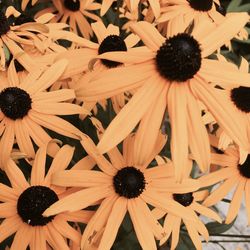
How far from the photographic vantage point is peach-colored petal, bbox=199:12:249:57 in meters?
0.77

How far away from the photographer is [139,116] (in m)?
0.69

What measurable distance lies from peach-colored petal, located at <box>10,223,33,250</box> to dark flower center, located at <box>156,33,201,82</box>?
36 cm

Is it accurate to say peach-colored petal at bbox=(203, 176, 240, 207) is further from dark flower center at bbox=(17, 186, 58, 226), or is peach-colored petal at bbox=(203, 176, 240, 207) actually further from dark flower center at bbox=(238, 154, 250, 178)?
dark flower center at bbox=(17, 186, 58, 226)

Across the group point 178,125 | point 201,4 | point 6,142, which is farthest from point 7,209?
point 201,4

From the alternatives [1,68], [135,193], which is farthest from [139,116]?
[1,68]

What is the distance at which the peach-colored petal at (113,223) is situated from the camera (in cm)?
80

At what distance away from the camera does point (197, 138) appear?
693 millimetres

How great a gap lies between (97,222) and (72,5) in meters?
0.90

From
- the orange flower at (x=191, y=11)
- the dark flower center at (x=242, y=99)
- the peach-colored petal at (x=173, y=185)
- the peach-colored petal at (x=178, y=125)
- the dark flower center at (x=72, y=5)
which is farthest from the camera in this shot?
the dark flower center at (x=72, y=5)

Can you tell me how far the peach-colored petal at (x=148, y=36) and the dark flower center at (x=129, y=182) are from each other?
23 centimetres

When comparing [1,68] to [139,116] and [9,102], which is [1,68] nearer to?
[9,102]

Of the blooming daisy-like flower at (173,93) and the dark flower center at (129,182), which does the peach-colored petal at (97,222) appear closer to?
the dark flower center at (129,182)

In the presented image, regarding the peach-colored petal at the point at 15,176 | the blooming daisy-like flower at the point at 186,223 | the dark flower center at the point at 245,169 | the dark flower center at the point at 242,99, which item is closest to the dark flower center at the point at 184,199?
the blooming daisy-like flower at the point at 186,223

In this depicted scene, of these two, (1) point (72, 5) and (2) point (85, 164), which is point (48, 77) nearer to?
(2) point (85, 164)
